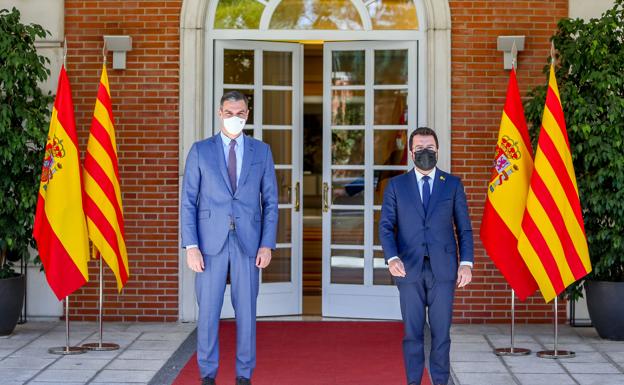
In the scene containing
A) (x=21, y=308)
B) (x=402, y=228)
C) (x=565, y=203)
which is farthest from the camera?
(x=21, y=308)

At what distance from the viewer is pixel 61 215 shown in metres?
6.48

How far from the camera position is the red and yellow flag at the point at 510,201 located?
21.3ft

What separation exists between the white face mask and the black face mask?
3.07 feet

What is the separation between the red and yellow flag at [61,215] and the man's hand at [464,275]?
2.78 meters

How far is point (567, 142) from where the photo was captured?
6406mm

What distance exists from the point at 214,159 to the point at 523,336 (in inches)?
125

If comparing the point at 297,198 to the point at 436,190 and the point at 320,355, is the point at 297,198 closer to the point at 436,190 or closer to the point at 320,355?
the point at 320,355

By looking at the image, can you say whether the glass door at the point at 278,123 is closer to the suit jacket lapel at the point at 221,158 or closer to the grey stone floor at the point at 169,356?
the grey stone floor at the point at 169,356

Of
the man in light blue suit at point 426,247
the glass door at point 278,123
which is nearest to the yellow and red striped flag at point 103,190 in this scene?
the glass door at point 278,123

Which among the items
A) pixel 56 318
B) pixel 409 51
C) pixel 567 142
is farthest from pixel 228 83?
pixel 567 142

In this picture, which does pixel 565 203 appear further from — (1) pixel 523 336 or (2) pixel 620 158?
(1) pixel 523 336

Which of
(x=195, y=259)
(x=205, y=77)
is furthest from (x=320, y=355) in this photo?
(x=205, y=77)

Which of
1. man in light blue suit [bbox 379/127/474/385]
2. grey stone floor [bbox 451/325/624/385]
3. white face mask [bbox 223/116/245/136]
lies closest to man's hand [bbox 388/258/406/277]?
man in light blue suit [bbox 379/127/474/385]

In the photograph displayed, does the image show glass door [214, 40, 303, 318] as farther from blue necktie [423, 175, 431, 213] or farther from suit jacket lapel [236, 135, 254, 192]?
blue necktie [423, 175, 431, 213]
